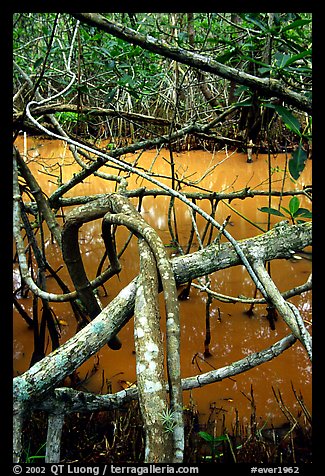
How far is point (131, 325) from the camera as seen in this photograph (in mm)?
3061

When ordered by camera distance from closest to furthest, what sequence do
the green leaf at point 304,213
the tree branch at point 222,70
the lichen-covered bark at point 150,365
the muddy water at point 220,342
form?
1. the lichen-covered bark at point 150,365
2. the tree branch at point 222,70
3. the green leaf at point 304,213
4. the muddy water at point 220,342

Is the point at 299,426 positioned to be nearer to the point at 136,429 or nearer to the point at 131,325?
the point at 136,429

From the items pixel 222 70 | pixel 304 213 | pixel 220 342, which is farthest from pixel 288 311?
pixel 220 342

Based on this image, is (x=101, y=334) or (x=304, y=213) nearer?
(x=101, y=334)

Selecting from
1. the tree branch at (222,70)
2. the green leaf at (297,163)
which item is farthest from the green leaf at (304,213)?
the tree branch at (222,70)

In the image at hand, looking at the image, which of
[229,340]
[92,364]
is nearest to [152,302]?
[92,364]

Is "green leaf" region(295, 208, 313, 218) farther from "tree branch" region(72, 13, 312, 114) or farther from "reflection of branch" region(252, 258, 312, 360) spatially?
"tree branch" region(72, 13, 312, 114)

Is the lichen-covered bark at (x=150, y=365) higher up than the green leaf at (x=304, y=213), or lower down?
lower down

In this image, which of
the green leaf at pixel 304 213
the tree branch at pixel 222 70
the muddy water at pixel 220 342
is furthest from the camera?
the muddy water at pixel 220 342

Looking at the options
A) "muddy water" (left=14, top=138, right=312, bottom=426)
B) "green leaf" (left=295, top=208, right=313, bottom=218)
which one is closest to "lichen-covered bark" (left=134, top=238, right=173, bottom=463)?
"green leaf" (left=295, top=208, right=313, bottom=218)

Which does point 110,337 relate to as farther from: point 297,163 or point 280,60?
point 280,60

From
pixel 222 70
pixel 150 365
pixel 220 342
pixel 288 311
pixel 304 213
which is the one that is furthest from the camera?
pixel 220 342

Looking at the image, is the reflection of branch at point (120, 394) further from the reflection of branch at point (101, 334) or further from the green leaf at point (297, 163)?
the green leaf at point (297, 163)
